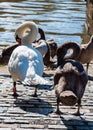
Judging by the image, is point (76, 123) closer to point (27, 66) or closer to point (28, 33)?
point (27, 66)

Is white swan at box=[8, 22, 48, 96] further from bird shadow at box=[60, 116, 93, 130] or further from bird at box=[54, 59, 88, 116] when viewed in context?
bird shadow at box=[60, 116, 93, 130]

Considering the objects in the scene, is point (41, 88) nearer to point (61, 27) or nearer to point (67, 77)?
point (67, 77)

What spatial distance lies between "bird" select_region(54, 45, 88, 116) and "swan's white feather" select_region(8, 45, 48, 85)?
1.37ft

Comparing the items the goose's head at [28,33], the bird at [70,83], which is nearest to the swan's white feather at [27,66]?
the bird at [70,83]

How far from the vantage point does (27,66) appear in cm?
908

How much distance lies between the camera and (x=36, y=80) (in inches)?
334

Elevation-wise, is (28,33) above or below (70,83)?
above

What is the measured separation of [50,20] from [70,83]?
22.7 metres

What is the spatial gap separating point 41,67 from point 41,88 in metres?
1.58

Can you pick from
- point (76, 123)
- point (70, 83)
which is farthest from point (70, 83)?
point (76, 123)

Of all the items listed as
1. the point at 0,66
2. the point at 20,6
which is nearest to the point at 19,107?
the point at 0,66

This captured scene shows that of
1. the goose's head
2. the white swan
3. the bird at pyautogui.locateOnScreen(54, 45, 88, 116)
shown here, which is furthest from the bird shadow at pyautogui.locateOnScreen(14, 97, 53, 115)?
the goose's head

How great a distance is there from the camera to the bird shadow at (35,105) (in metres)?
8.77

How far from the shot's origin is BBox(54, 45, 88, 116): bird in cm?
763
